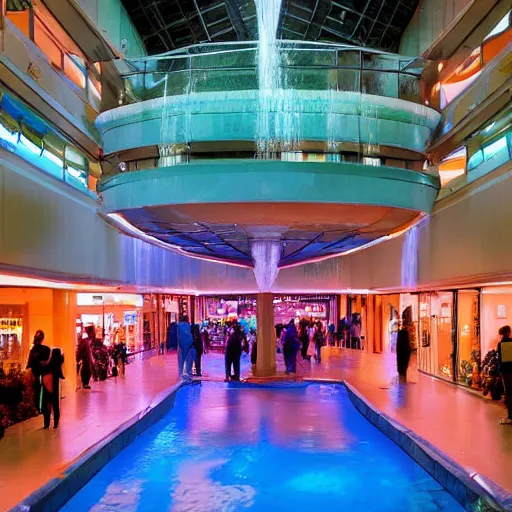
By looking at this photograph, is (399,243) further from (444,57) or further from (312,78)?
(312,78)

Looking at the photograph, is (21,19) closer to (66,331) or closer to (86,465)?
(66,331)

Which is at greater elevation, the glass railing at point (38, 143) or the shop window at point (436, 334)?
the glass railing at point (38, 143)

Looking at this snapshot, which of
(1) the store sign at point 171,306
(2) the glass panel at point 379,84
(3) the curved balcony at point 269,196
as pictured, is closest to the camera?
(3) the curved balcony at point 269,196

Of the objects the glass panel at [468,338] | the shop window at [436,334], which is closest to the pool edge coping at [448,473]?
the glass panel at [468,338]

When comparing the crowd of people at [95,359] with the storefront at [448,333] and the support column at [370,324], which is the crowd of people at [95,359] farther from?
the support column at [370,324]

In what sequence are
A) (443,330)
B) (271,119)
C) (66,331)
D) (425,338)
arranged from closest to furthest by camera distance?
(271,119) → (66,331) → (443,330) → (425,338)

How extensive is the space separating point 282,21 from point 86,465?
18.5 meters

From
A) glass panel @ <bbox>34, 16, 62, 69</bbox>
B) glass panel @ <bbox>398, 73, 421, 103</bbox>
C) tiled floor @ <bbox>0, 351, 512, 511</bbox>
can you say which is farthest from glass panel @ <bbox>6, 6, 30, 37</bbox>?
glass panel @ <bbox>398, 73, 421, 103</bbox>

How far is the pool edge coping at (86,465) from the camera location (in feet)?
21.7

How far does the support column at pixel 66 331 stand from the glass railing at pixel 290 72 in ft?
A: 16.3

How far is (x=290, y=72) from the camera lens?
1366cm

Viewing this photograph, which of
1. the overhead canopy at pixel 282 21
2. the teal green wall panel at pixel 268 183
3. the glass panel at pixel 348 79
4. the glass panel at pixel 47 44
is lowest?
the teal green wall panel at pixel 268 183

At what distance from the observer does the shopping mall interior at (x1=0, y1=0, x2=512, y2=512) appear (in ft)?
29.1

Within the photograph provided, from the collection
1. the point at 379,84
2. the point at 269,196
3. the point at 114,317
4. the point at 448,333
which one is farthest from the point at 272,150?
the point at 114,317
